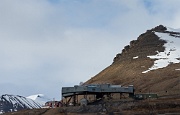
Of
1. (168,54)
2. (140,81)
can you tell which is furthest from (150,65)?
(140,81)

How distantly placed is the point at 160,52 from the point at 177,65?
18.5 m

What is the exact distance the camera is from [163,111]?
72.2 metres

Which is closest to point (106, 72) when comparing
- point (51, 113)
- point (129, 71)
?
point (129, 71)

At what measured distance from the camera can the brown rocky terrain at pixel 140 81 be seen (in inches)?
3004

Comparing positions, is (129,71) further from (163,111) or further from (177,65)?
(163,111)

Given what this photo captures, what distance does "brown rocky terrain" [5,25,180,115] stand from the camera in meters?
76.3

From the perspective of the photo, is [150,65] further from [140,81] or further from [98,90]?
[98,90]

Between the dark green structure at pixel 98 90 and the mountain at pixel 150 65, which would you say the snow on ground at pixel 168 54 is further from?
the dark green structure at pixel 98 90

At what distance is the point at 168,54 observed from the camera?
140250mm

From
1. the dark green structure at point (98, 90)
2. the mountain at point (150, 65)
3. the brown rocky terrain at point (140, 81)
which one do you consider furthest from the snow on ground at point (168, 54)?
the dark green structure at point (98, 90)

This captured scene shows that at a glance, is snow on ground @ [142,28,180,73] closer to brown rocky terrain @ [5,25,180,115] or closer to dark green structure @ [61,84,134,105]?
brown rocky terrain @ [5,25,180,115]

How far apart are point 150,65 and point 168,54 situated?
11.0 m

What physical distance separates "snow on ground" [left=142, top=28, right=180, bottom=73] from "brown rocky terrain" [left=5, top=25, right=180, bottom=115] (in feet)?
6.19

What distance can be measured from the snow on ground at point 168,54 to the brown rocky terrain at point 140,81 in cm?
189
